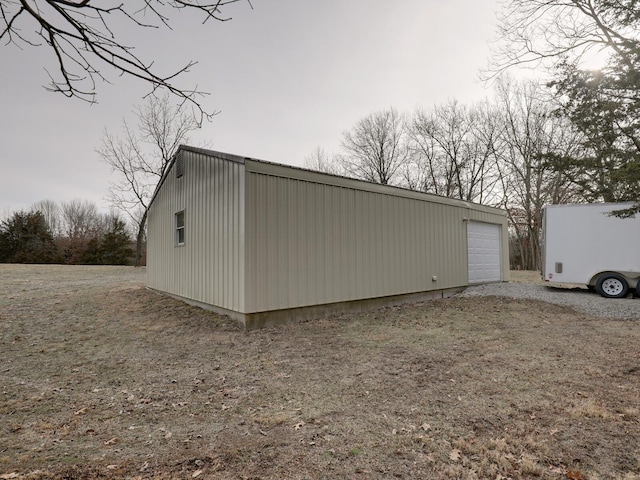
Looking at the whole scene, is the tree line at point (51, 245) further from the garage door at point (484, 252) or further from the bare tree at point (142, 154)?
the garage door at point (484, 252)

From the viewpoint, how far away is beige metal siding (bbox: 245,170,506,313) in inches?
242

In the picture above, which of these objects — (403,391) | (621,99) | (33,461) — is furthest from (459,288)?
(33,461)

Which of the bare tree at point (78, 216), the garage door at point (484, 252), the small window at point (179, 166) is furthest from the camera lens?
the bare tree at point (78, 216)

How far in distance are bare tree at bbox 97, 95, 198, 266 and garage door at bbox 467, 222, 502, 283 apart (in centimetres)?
1927

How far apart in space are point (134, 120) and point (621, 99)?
24328 mm

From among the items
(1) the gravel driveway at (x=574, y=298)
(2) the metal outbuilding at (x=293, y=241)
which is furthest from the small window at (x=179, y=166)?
(1) the gravel driveway at (x=574, y=298)

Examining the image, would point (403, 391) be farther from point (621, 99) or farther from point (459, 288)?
point (621, 99)

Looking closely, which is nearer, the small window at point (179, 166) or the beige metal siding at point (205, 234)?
the beige metal siding at point (205, 234)

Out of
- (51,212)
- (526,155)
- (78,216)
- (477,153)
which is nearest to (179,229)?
(526,155)

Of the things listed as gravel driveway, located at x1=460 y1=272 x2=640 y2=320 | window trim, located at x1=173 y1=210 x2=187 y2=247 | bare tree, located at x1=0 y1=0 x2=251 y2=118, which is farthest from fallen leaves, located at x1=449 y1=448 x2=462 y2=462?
window trim, located at x1=173 y1=210 x2=187 y2=247

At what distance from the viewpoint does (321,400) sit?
3340mm

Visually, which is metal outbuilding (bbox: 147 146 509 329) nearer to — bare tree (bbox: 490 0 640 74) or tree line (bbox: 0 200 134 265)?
bare tree (bbox: 490 0 640 74)

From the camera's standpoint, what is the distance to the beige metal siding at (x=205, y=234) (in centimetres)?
620

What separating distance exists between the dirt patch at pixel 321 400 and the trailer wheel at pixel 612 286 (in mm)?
2927
